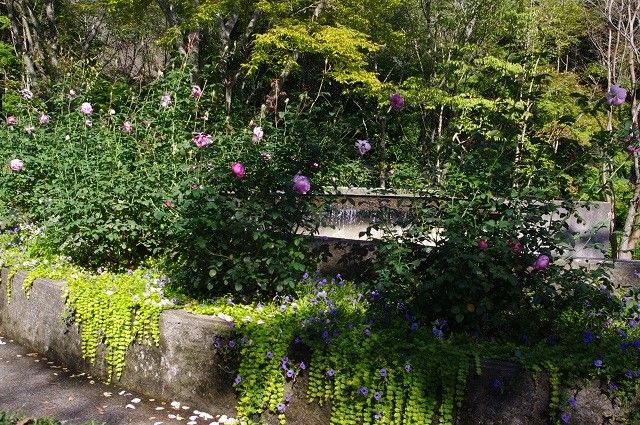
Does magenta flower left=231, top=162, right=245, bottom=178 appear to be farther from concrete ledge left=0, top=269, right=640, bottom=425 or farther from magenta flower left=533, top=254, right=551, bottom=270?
magenta flower left=533, top=254, right=551, bottom=270

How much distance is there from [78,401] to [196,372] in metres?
0.67

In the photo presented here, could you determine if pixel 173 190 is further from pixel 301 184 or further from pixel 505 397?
pixel 505 397

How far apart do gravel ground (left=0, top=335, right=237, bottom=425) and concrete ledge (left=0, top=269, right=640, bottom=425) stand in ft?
0.19

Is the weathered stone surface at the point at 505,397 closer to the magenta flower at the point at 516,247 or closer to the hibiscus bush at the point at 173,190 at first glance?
the magenta flower at the point at 516,247

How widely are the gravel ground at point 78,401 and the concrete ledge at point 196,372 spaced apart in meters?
0.06

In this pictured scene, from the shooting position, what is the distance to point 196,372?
3.12 meters

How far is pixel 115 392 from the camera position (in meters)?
3.38

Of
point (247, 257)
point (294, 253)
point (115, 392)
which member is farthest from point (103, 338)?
point (294, 253)

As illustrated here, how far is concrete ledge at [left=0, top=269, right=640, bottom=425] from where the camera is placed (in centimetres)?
246

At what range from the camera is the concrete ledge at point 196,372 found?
246 cm

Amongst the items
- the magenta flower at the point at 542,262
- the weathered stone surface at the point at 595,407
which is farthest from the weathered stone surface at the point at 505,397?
the magenta flower at the point at 542,262

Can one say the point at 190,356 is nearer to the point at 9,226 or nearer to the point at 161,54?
the point at 9,226

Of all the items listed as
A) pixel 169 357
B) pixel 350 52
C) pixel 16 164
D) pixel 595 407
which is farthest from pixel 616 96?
pixel 350 52

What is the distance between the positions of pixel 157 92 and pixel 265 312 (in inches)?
98.2
